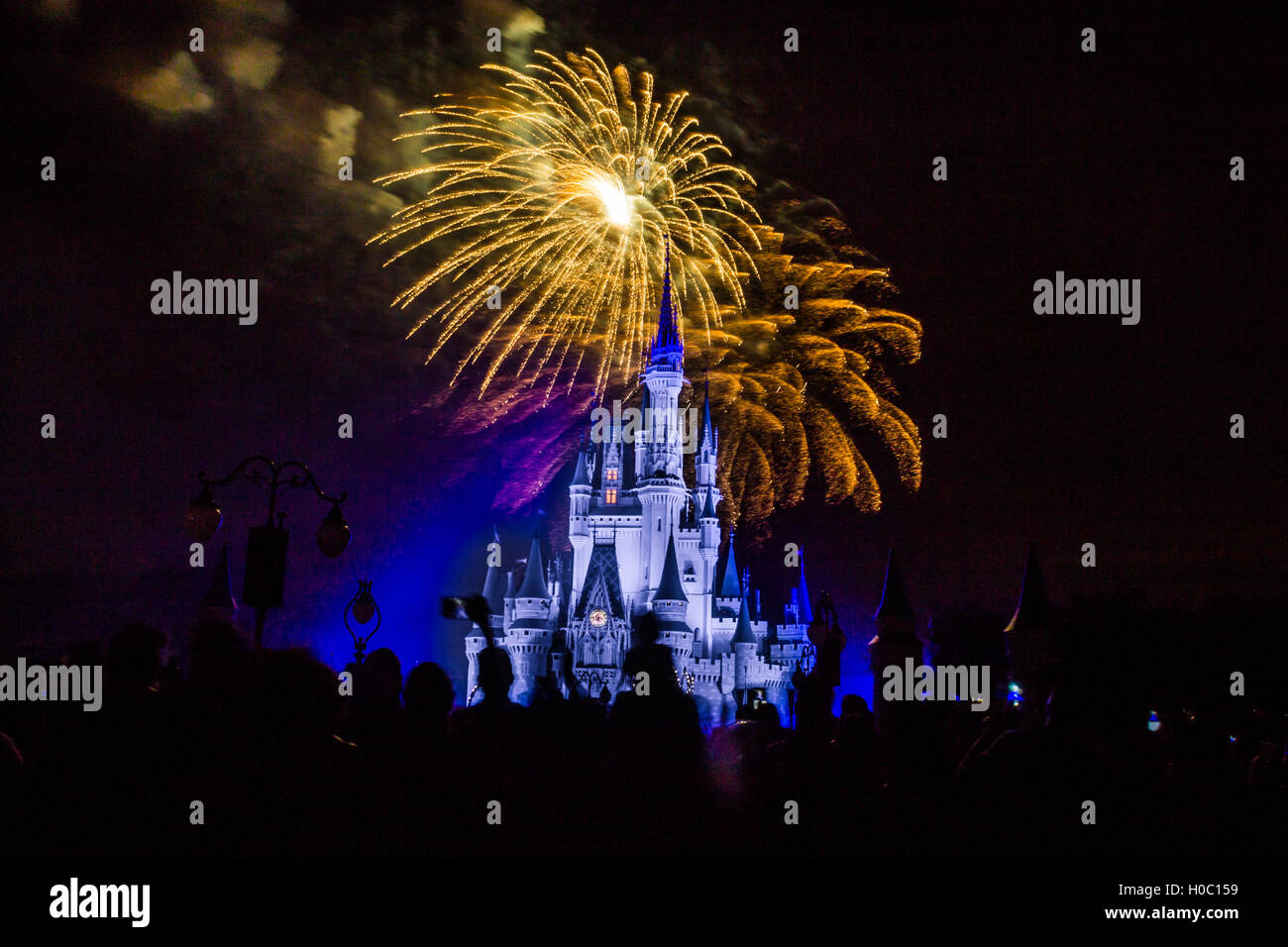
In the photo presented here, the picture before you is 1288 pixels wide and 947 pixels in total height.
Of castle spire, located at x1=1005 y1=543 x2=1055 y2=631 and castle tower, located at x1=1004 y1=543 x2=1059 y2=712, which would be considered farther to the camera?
castle spire, located at x1=1005 y1=543 x2=1055 y2=631

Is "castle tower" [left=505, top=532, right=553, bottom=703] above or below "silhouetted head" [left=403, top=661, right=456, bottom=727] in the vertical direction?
below

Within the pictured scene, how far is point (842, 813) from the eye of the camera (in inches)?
244

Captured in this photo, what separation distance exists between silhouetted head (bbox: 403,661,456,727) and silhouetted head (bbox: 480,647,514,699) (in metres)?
0.52

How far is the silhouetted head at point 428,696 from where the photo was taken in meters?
6.44

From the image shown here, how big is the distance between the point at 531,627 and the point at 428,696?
2233 inches

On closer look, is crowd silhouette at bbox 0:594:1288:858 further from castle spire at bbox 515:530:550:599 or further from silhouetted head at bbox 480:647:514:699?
castle spire at bbox 515:530:550:599

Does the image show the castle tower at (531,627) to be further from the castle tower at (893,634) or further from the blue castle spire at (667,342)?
the castle tower at (893,634)

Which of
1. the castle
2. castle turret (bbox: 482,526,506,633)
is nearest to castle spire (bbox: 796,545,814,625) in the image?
the castle

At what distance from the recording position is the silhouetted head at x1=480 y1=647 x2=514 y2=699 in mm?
7203

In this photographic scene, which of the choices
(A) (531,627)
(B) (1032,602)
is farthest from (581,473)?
(B) (1032,602)
